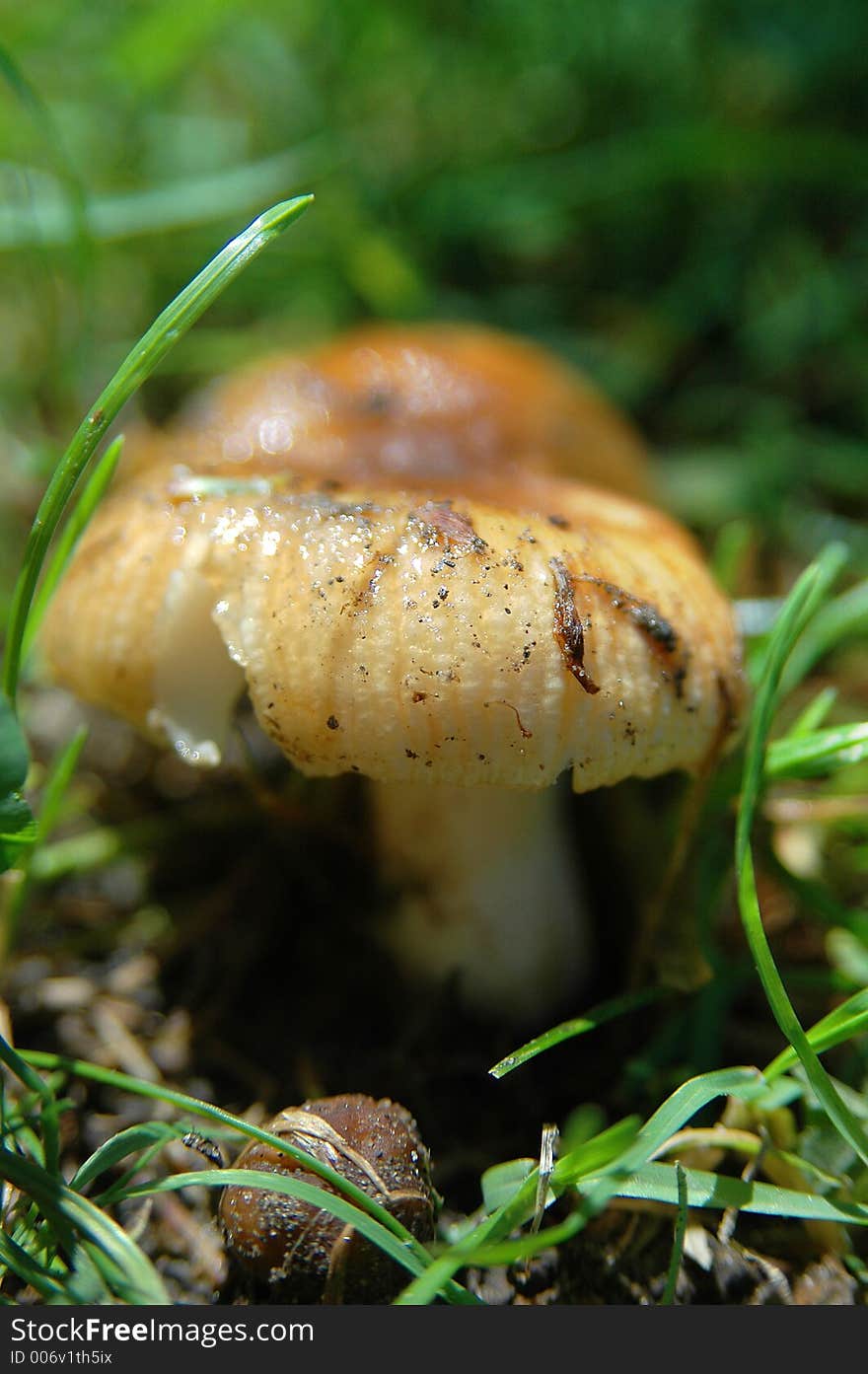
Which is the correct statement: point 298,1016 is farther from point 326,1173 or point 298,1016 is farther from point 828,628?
point 828,628

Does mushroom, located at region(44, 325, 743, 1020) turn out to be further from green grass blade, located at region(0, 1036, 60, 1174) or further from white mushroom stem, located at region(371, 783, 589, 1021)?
green grass blade, located at region(0, 1036, 60, 1174)

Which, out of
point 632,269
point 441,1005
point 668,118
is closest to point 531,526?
Result: point 441,1005

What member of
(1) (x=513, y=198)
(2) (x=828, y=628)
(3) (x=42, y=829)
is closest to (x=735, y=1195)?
(2) (x=828, y=628)

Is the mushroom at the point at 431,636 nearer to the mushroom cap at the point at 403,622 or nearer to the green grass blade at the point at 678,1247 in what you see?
the mushroom cap at the point at 403,622

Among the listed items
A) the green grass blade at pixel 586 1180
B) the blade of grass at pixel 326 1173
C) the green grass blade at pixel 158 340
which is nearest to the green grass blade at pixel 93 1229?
the blade of grass at pixel 326 1173

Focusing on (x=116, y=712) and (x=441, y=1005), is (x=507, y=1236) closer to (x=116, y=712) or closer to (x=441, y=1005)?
(x=441, y=1005)

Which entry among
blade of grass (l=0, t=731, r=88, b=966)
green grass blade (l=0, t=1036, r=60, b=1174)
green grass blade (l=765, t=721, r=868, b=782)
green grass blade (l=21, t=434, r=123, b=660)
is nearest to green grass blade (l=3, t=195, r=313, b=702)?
green grass blade (l=21, t=434, r=123, b=660)
